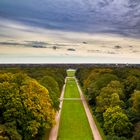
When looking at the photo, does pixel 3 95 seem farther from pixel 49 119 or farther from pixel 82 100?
pixel 82 100

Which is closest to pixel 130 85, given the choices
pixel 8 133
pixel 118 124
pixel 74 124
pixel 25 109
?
pixel 74 124

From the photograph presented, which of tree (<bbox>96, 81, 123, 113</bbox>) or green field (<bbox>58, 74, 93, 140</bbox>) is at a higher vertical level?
tree (<bbox>96, 81, 123, 113</bbox>)

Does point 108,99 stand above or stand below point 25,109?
below

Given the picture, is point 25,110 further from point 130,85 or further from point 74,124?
point 130,85

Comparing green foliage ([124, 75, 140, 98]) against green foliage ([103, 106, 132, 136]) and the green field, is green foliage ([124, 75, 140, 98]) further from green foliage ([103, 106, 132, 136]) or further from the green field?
green foliage ([103, 106, 132, 136])

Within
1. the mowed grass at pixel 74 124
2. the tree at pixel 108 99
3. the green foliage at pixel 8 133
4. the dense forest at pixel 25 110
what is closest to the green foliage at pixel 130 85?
the tree at pixel 108 99

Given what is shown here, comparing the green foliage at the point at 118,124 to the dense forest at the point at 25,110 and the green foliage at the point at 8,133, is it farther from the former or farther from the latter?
the green foliage at the point at 8,133

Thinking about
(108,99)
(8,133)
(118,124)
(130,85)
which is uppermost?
(130,85)

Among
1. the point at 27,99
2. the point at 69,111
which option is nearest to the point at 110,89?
the point at 69,111

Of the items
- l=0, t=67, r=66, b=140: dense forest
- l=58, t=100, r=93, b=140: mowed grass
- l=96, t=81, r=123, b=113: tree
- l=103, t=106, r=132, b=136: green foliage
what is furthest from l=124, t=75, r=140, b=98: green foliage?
l=0, t=67, r=66, b=140: dense forest
